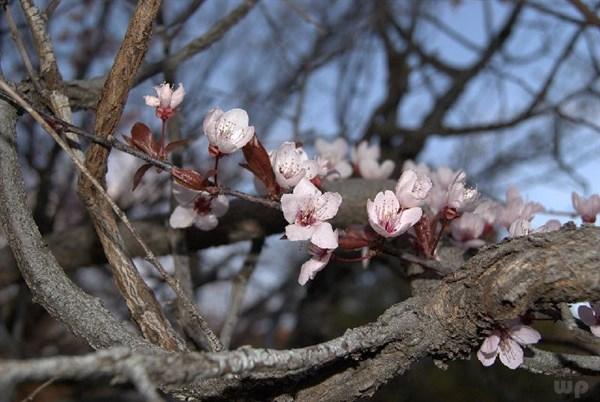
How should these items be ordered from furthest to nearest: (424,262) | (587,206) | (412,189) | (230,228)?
(230,228), (587,206), (424,262), (412,189)

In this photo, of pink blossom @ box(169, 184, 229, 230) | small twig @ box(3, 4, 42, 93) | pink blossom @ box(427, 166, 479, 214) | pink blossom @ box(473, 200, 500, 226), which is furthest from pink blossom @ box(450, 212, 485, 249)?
small twig @ box(3, 4, 42, 93)

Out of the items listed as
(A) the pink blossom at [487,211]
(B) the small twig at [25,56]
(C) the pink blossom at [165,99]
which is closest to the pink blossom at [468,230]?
(A) the pink blossom at [487,211]

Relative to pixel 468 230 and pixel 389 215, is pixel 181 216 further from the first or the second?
pixel 468 230

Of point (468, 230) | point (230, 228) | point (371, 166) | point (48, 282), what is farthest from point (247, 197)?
point (371, 166)

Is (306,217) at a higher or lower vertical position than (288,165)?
lower

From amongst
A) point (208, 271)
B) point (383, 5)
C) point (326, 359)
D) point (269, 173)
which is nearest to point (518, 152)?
point (383, 5)

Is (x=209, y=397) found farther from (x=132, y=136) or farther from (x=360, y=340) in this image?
(x=132, y=136)

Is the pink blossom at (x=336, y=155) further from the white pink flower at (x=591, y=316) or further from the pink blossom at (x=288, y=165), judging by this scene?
the white pink flower at (x=591, y=316)
